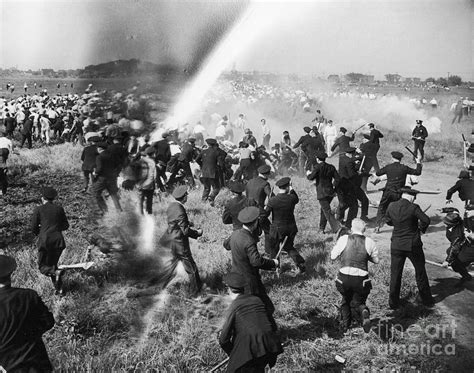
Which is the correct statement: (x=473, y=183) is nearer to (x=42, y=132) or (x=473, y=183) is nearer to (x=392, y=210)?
(x=392, y=210)

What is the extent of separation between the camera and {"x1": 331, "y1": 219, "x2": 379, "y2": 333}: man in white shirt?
577cm

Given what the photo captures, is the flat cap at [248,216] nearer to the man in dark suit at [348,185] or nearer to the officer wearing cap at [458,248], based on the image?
the officer wearing cap at [458,248]

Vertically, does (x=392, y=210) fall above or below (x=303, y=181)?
above

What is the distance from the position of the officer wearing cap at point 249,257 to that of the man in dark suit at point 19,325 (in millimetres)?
2281

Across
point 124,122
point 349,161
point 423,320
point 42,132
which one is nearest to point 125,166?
point 124,122

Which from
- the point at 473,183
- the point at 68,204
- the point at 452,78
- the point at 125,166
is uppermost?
the point at 452,78

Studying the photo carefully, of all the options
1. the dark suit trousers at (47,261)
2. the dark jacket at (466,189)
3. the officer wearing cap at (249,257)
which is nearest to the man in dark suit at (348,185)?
the dark jacket at (466,189)

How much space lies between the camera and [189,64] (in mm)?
8594

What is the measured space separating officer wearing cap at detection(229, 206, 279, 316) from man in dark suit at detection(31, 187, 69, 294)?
3.13 meters

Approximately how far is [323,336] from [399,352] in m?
1.01

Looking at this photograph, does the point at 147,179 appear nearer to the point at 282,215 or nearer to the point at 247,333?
the point at 282,215

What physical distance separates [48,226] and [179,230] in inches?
83.2

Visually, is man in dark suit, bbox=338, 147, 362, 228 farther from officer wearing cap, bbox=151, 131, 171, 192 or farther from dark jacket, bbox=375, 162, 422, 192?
officer wearing cap, bbox=151, 131, 171, 192

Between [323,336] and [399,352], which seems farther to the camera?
[323,336]
